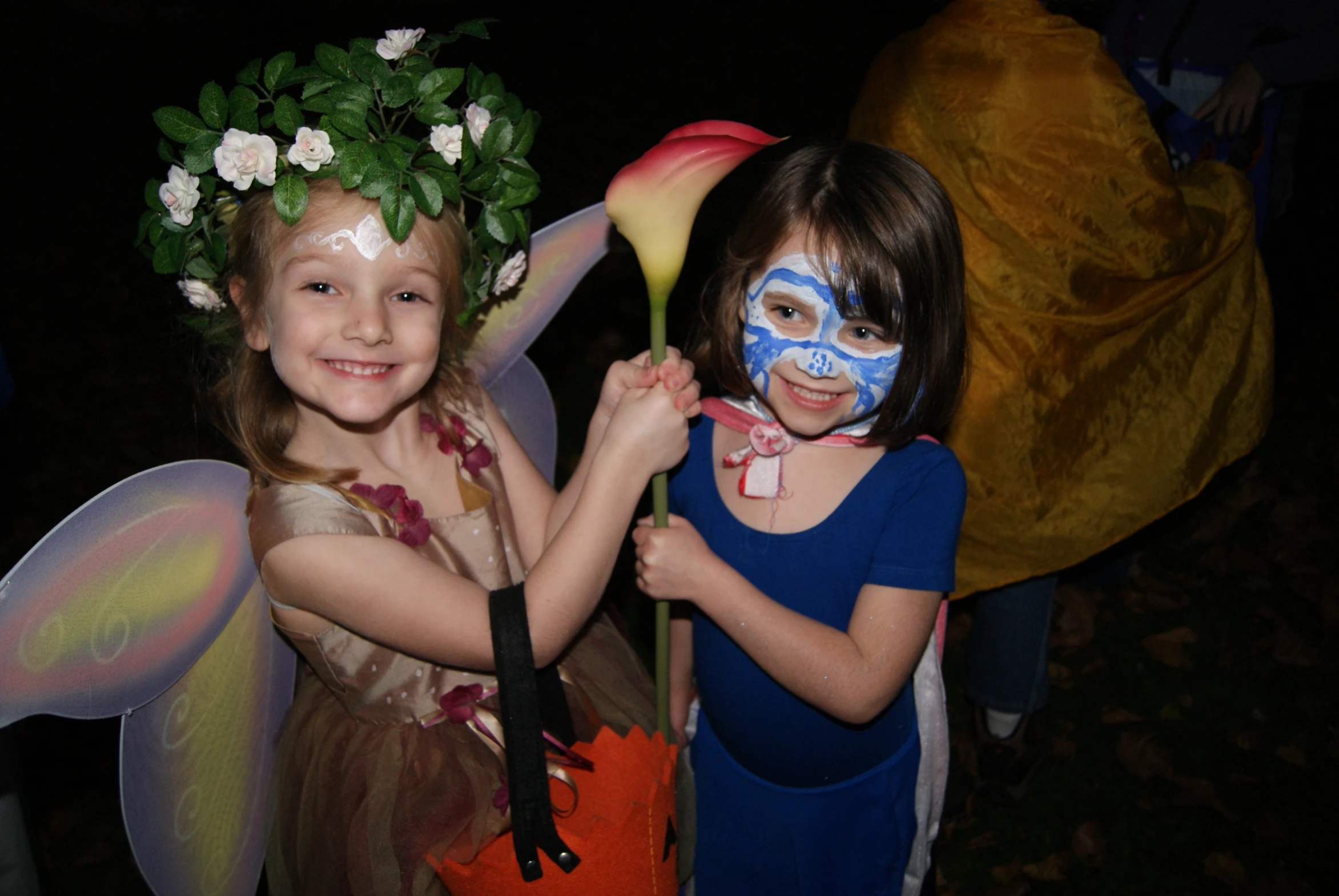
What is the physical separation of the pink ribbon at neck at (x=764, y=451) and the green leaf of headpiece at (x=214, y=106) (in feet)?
3.13

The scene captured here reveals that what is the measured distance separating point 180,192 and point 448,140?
0.42 metres

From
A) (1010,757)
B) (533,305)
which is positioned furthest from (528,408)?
(1010,757)

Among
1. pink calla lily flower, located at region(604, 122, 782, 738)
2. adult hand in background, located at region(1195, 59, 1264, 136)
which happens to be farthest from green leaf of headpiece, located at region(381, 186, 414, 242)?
adult hand in background, located at region(1195, 59, 1264, 136)

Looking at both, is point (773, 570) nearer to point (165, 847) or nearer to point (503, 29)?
point (165, 847)

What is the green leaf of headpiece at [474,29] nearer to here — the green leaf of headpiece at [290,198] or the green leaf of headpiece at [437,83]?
the green leaf of headpiece at [437,83]

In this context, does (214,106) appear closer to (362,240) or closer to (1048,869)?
(362,240)

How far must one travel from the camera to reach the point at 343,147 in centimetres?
157

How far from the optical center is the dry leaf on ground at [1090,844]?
114 inches

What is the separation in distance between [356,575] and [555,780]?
17.7 inches

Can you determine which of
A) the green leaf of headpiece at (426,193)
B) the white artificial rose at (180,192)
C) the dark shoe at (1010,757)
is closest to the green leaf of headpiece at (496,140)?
the green leaf of headpiece at (426,193)

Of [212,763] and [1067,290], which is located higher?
[1067,290]

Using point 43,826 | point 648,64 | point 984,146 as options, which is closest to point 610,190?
point 984,146

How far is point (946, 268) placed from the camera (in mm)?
1636

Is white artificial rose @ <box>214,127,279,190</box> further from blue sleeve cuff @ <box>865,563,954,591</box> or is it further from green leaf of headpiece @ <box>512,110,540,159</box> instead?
blue sleeve cuff @ <box>865,563,954,591</box>
